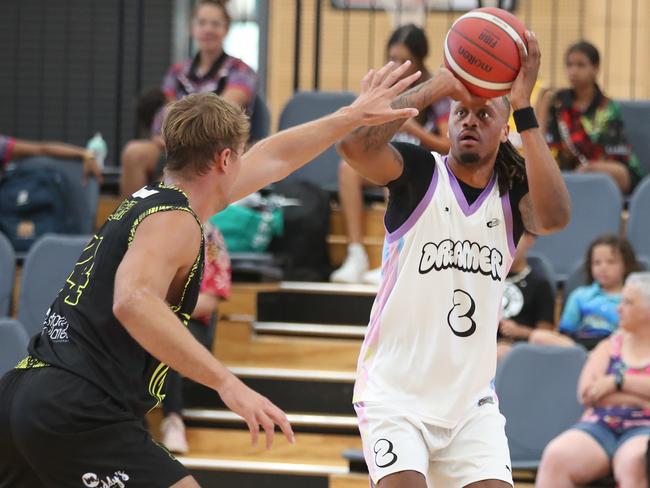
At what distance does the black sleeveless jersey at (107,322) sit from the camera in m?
2.89

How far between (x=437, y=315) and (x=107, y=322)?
105cm

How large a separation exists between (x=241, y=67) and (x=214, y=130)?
4144 millimetres

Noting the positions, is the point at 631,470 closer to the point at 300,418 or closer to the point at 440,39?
the point at 300,418

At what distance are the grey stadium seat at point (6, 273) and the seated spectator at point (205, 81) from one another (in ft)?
3.09

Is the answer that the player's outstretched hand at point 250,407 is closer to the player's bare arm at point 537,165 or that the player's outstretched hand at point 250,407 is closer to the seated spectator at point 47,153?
the player's bare arm at point 537,165

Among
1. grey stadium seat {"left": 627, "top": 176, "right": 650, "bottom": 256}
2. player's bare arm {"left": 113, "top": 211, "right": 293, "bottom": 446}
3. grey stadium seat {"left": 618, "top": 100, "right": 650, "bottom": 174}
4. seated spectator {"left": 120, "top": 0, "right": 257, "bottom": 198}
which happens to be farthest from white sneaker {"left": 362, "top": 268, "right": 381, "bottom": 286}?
player's bare arm {"left": 113, "top": 211, "right": 293, "bottom": 446}

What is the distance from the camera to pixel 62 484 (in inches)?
114

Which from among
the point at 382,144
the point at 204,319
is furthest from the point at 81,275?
the point at 204,319

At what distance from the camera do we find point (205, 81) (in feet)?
23.2

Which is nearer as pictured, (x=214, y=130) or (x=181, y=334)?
(x=181, y=334)

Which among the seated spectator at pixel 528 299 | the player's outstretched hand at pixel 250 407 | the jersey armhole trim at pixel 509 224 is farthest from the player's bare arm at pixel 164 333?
the seated spectator at pixel 528 299

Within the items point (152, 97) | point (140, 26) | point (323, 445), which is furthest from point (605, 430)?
point (140, 26)

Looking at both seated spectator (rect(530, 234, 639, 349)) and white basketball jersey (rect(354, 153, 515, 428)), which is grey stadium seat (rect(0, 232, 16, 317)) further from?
Answer: white basketball jersey (rect(354, 153, 515, 428))

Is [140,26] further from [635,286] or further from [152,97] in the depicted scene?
[635,286]
